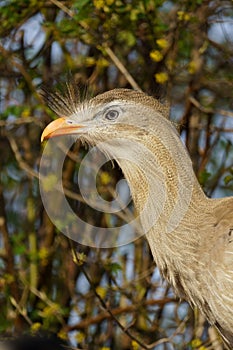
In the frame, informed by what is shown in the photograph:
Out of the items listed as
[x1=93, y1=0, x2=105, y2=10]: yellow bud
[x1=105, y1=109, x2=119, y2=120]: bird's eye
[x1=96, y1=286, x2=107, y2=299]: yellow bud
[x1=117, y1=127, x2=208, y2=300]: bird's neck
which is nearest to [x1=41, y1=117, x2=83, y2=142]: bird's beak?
[x1=105, y1=109, x2=119, y2=120]: bird's eye

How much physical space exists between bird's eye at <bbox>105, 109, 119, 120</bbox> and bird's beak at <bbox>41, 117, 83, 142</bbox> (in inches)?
3.9

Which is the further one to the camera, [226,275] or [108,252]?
[108,252]

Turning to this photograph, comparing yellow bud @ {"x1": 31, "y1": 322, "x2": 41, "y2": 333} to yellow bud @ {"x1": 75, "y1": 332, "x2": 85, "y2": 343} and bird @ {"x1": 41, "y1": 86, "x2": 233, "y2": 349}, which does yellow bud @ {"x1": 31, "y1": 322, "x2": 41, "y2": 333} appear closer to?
yellow bud @ {"x1": 75, "y1": 332, "x2": 85, "y2": 343}

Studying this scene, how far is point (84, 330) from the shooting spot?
388cm

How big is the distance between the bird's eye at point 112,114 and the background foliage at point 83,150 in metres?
0.80

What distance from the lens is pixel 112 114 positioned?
8.70 ft

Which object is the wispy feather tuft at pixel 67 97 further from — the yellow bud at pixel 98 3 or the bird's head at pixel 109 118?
the yellow bud at pixel 98 3

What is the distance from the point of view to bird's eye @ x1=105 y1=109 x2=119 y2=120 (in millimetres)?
2643

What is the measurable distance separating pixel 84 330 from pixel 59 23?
1.34 meters

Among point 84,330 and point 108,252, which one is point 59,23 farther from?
point 84,330

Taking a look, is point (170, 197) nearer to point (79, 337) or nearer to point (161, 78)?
point (161, 78)

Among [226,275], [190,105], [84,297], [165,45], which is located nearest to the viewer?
[226,275]

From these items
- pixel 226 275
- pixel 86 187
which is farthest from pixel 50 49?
pixel 226 275

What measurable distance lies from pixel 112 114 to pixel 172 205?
336 mm
